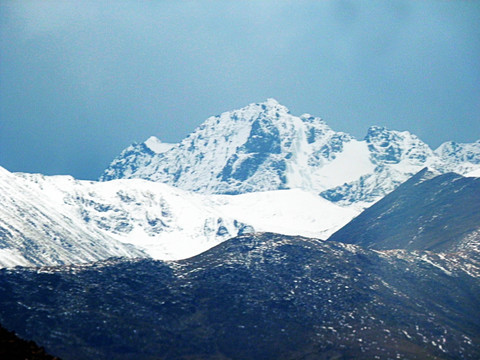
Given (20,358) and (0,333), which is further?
(0,333)

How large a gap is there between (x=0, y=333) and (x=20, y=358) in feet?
37.3

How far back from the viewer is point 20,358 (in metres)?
120

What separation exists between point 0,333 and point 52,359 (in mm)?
12365

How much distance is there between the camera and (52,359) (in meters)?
123

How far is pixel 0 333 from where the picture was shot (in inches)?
5113

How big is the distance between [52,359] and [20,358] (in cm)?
492
